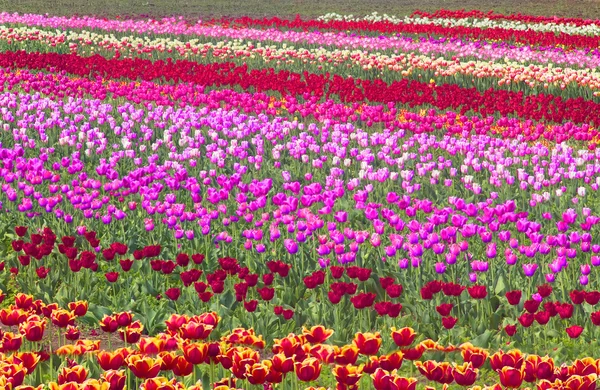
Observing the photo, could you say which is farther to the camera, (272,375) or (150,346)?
(150,346)

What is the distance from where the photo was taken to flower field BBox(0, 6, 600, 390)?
14.5 ft

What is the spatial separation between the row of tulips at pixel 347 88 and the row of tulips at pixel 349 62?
2.04 ft

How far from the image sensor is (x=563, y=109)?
13359 mm

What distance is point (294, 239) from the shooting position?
7.56 meters

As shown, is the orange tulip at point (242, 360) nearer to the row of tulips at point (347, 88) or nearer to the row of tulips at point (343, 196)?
the row of tulips at point (343, 196)

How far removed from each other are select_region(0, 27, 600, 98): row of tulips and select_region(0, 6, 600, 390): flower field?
0.40ft

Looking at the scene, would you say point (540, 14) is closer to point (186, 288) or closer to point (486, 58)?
point (486, 58)

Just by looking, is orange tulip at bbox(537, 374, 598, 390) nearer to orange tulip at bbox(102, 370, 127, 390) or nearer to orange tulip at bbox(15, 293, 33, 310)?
orange tulip at bbox(102, 370, 127, 390)

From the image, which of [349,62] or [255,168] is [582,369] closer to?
[255,168]

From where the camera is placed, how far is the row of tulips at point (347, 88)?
12.9 metres

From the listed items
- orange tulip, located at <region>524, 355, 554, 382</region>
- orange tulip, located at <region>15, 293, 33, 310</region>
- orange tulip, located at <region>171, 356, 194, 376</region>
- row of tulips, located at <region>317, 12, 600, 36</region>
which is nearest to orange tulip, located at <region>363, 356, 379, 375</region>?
orange tulip, located at <region>524, 355, 554, 382</region>

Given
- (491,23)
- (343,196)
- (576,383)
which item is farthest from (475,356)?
(491,23)

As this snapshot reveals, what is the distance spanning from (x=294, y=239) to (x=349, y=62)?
13167mm

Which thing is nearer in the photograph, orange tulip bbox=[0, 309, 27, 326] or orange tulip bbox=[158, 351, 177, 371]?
orange tulip bbox=[158, 351, 177, 371]
